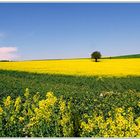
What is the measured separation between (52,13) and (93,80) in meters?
6.57

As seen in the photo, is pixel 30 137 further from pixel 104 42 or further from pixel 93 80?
pixel 93 80

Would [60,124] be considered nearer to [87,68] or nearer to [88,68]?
[88,68]

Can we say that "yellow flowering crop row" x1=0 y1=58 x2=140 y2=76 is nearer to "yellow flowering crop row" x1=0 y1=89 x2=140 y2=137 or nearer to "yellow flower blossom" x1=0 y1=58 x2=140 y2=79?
"yellow flower blossom" x1=0 y1=58 x2=140 y2=79

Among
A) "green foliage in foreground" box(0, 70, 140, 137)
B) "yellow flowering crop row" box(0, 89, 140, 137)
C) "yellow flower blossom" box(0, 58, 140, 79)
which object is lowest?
"yellow flowering crop row" box(0, 89, 140, 137)

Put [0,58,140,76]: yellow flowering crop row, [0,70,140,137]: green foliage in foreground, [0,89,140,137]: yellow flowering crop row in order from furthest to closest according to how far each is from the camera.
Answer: [0,58,140,76]: yellow flowering crop row
[0,70,140,137]: green foliage in foreground
[0,89,140,137]: yellow flowering crop row

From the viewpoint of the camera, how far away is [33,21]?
7527 mm

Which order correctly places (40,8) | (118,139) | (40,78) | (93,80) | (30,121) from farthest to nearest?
(40,78) < (93,80) < (40,8) < (30,121) < (118,139)

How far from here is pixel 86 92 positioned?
404 inches

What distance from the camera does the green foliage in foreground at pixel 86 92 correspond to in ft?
25.3

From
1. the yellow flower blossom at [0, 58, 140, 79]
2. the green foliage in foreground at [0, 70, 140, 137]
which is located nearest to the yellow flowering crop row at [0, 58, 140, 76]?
the yellow flower blossom at [0, 58, 140, 79]

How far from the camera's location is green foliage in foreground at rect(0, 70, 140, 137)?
7.71 metres

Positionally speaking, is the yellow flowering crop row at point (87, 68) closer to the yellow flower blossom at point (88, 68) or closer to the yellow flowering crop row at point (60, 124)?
the yellow flower blossom at point (88, 68)

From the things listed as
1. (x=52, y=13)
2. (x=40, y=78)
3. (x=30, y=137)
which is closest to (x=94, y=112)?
(x=30, y=137)

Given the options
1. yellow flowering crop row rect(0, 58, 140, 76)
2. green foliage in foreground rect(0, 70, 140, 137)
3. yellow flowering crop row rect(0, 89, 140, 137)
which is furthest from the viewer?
yellow flowering crop row rect(0, 58, 140, 76)
